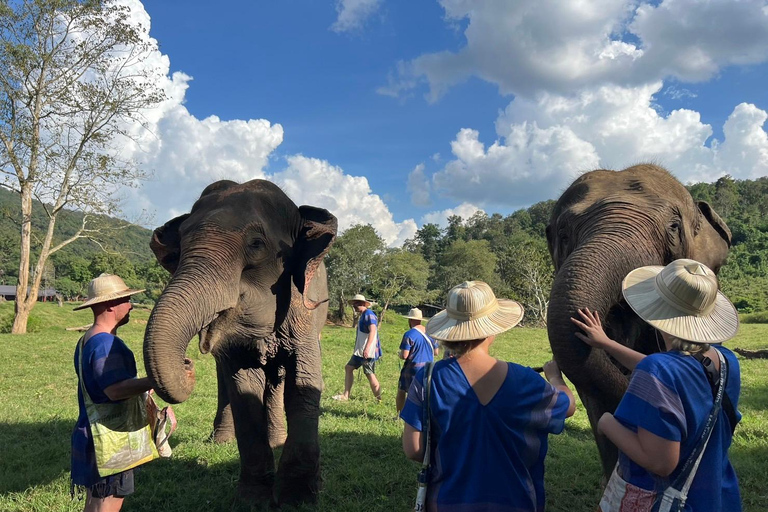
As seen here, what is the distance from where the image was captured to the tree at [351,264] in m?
44.7

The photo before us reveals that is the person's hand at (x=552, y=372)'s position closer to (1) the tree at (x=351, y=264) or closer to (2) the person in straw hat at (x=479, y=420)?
(2) the person in straw hat at (x=479, y=420)

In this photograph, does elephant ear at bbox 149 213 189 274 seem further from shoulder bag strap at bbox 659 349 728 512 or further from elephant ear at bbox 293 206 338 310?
shoulder bag strap at bbox 659 349 728 512

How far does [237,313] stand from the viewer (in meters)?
3.98

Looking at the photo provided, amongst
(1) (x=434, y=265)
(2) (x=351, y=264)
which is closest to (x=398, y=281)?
(2) (x=351, y=264)

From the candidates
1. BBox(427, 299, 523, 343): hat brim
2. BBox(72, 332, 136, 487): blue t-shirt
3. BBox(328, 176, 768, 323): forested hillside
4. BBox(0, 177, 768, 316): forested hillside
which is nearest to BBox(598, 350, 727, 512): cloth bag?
BBox(427, 299, 523, 343): hat brim

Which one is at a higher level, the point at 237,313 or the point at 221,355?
the point at 237,313

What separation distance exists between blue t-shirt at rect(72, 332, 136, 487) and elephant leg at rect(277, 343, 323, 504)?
1524 millimetres

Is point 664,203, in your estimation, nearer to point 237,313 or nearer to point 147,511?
point 237,313

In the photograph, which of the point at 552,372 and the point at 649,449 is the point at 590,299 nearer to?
the point at 552,372

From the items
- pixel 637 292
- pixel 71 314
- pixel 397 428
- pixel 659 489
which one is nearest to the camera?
pixel 659 489

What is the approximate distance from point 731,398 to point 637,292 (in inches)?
21.0

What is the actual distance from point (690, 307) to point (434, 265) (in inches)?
3063

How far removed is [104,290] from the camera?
3461 millimetres

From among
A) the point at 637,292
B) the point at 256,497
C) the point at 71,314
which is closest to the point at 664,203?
the point at 637,292
